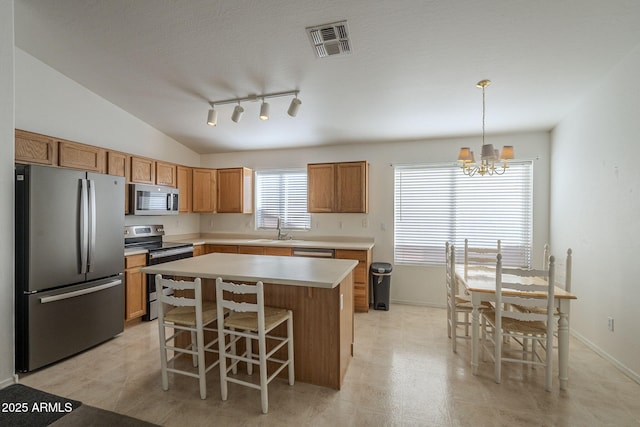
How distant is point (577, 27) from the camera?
2197 mm

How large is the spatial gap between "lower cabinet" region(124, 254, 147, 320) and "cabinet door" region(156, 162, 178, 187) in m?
1.27

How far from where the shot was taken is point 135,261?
3.54 metres

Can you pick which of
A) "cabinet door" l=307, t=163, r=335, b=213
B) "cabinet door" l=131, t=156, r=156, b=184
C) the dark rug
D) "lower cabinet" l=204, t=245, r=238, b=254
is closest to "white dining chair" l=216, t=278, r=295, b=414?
the dark rug

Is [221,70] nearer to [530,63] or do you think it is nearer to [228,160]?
[228,160]

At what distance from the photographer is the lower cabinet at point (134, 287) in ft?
11.2

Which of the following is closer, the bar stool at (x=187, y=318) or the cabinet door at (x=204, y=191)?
the bar stool at (x=187, y=318)

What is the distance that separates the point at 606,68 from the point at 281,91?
324 centimetres

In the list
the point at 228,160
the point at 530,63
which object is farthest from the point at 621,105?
the point at 228,160

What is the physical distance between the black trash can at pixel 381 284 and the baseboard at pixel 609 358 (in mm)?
2195

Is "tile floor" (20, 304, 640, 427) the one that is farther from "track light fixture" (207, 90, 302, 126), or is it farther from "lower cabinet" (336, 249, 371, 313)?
"track light fixture" (207, 90, 302, 126)

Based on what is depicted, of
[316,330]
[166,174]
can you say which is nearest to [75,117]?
[166,174]

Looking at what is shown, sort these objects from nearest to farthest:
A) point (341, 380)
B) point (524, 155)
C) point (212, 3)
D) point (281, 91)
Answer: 1. point (212, 3)
2. point (341, 380)
3. point (281, 91)
4. point (524, 155)

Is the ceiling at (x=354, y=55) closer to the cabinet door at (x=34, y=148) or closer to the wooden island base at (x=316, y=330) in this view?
the cabinet door at (x=34, y=148)

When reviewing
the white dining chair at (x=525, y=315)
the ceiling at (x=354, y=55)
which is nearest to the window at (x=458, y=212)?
the ceiling at (x=354, y=55)
